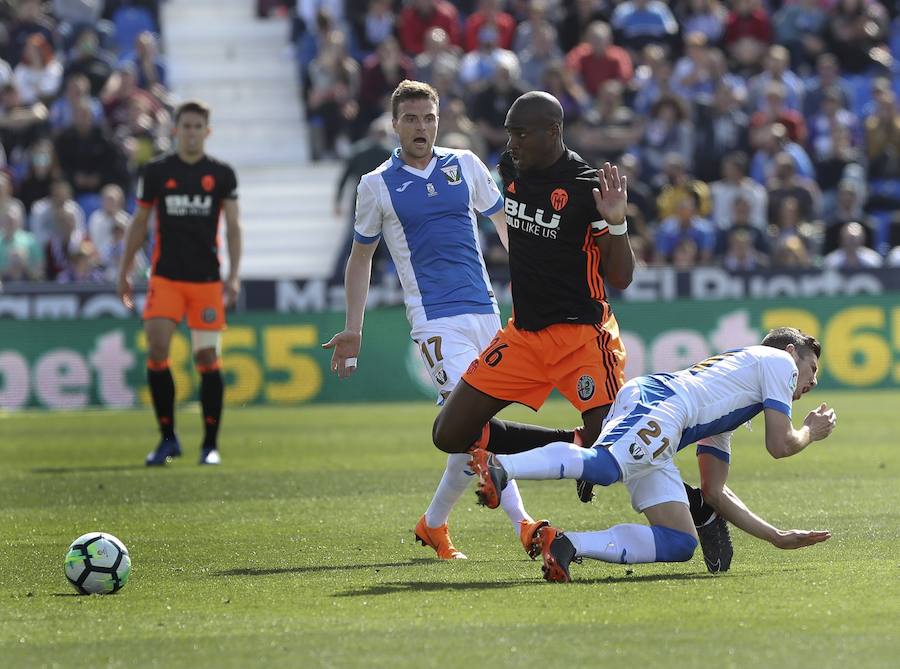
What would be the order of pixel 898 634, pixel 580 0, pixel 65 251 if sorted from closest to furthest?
pixel 898 634
pixel 65 251
pixel 580 0

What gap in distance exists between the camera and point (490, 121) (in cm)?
2183

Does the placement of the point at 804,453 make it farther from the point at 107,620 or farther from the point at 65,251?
the point at 65,251

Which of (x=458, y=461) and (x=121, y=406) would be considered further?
(x=121, y=406)

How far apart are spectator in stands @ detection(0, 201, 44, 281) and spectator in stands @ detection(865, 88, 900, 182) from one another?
35.7ft

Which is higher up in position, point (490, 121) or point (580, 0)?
point (580, 0)

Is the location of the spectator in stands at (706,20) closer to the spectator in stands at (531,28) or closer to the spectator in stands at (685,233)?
the spectator in stands at (531,28)

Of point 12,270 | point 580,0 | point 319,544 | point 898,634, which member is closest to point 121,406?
point 12,270

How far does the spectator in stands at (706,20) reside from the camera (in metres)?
24.8

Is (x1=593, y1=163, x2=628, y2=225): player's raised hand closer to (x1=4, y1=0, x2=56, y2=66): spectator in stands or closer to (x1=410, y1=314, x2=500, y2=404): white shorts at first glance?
(x1=410, y1=314, x2=500, y2=404): white shorts

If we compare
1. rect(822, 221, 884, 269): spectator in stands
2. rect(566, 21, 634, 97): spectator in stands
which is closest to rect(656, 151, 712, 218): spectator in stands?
rect(822, 221, 884, 269): spectator in stands

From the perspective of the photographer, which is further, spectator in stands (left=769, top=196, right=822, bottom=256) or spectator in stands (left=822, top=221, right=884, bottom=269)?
spectator in stands (left=769, top=196, right=822, bottom=256)

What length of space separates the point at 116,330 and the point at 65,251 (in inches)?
76.3

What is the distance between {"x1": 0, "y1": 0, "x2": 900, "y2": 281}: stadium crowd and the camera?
820 inches

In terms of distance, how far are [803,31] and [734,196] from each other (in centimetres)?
466
